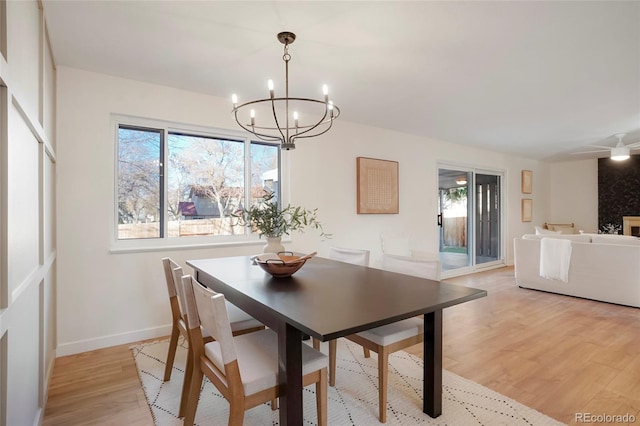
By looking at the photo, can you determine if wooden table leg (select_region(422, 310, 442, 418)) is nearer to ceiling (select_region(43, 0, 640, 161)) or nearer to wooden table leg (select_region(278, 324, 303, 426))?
wooden table leg (select_region(278, 324, 303, 426))

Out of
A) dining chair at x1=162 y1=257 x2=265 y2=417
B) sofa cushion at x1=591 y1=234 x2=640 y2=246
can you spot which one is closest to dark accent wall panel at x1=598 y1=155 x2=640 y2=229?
sofa cushion at x1=591 y1=234 x2=640 y2=246

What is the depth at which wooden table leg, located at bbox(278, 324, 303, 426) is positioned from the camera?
1.33 m

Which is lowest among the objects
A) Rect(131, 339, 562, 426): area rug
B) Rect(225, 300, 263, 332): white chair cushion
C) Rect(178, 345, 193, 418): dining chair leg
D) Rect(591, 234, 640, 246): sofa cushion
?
Rect(131, 339, 562, 426): area rug

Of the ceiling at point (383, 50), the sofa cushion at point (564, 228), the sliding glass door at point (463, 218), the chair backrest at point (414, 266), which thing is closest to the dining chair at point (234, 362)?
the chair backrest at point (414, 266)

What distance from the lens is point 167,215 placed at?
3.27 metres

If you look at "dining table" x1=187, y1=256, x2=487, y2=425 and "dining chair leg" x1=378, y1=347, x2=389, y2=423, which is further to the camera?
"dining chair leg" x1=378, y1=347, x2=389, y2=423

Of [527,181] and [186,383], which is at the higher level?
[527,181]

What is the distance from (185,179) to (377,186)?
2.56 meters

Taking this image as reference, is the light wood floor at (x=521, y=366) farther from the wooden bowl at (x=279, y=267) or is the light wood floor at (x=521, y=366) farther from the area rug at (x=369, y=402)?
the wooden bowl at (x=279, y=267)

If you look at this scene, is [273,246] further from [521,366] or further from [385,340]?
[521,366]

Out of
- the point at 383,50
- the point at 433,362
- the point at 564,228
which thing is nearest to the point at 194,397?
the point at 433,362

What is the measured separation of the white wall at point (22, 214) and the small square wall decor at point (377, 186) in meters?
3.40

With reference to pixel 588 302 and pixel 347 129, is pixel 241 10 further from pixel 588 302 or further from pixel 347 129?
pixel 588 302

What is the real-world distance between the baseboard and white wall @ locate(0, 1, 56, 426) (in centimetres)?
92
